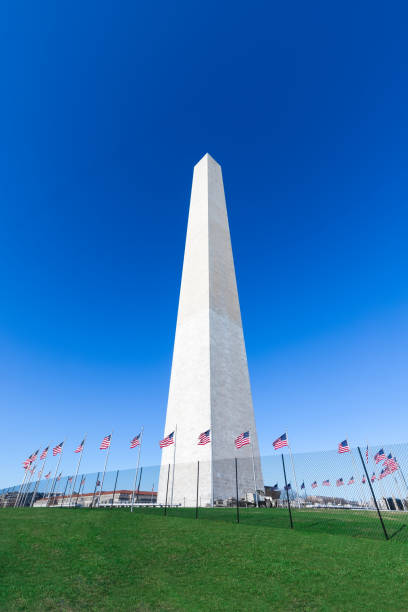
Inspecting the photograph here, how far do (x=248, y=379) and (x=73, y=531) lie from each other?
2428 cm

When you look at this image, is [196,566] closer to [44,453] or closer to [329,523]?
[329,523]

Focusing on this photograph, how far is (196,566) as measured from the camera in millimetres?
10594

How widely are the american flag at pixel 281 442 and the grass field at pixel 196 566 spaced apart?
839 cm

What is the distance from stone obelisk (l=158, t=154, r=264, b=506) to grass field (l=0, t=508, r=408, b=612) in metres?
13.5

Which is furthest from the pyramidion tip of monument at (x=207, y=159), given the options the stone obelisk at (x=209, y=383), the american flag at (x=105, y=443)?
the american flag at (x=105, y=443)

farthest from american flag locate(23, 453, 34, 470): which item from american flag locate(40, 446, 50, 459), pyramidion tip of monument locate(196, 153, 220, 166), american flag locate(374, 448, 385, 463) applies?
pyramidion tip of monument locate(196, 153, 220, 166)

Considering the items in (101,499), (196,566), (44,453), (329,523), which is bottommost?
(196,566)

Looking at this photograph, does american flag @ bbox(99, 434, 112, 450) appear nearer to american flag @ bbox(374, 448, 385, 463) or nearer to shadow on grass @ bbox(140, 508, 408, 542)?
Result: shadow on grass @ bbox(140, 508, 408, 542)

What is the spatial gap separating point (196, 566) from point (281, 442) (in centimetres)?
1492

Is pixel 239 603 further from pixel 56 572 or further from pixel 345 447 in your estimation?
pixel 345 447

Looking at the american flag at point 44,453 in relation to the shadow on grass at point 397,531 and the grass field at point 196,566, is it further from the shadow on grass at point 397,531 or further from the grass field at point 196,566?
the shadow on grass at point 397,531

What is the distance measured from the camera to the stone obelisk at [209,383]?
28641 mm

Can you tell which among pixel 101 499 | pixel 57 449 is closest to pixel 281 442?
pixel 57 449

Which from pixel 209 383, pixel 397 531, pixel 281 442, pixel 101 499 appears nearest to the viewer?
pixel 397 531
